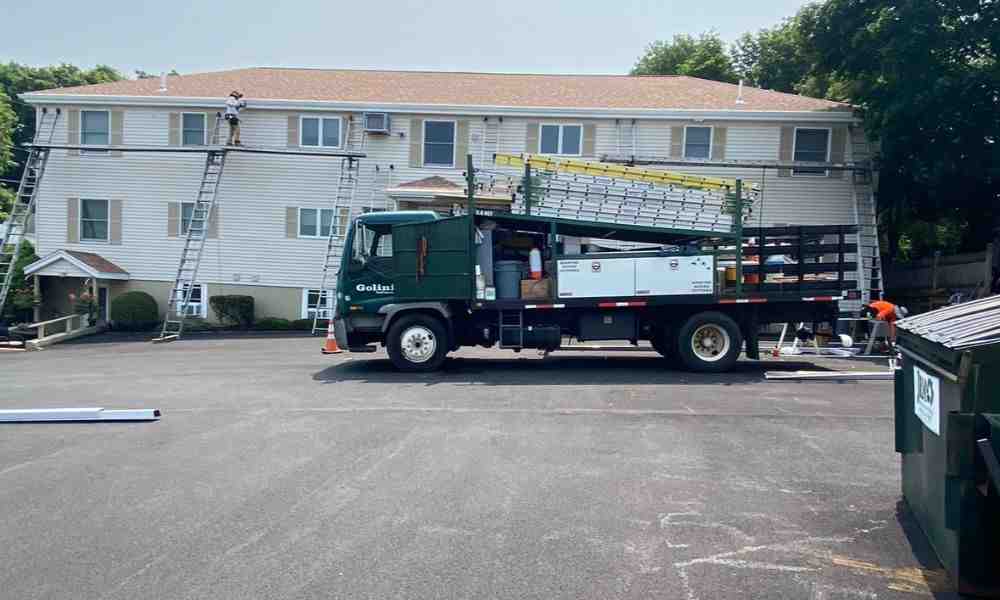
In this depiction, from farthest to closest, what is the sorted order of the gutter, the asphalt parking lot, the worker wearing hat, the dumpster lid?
the worker wearing hat < the gutter < the asphalt parking lot < the dumpster lid

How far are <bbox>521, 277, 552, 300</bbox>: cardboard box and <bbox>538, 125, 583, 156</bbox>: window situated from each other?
1046 cm

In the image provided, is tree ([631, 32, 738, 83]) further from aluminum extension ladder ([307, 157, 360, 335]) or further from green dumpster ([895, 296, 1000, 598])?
green dumpster ([895, 296, 1000, 598])

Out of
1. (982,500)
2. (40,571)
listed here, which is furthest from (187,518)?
(982,500)

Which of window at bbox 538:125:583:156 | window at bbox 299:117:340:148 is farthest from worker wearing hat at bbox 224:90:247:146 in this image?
window at bbox 538:125:583:156

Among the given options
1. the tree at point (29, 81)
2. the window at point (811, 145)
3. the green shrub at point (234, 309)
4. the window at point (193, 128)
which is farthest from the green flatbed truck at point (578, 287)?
the tree at point (29, 81)

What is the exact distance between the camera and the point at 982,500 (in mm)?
3971

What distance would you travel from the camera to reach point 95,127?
79.4 ft

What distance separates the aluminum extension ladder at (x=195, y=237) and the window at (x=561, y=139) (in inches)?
370

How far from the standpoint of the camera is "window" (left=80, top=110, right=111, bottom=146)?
79.1ft

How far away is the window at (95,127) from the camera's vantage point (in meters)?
24.1

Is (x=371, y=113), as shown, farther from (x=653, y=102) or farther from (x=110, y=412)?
(x=110, y=412)

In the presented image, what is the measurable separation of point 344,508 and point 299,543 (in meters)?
0.72

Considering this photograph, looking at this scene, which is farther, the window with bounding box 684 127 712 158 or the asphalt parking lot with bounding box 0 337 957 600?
the window with bounding box 684 127 712 158

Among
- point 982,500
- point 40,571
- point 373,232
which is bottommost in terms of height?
point 40,571
